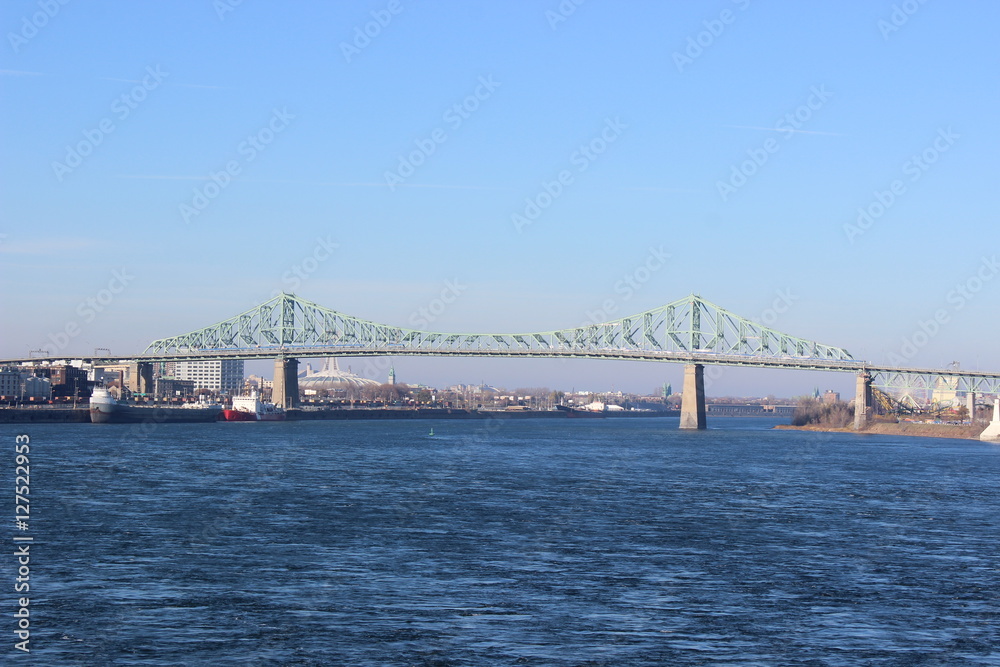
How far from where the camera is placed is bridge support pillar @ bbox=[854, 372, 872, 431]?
369ft

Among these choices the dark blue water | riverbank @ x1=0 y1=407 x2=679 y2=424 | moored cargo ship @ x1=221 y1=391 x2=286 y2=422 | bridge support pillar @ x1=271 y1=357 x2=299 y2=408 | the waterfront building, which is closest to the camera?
the dark blue water

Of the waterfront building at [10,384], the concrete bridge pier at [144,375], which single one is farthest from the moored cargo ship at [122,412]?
the waterfront building at [10,384]

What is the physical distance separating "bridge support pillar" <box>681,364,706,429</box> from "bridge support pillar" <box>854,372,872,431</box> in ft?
48.6

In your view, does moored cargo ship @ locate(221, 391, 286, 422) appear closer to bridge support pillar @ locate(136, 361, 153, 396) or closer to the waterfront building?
bridge support pillar @ locate(136, 361, 153, 396)

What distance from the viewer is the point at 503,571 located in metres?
21.2

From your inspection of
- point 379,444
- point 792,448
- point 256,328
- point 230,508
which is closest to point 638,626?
point 230,508

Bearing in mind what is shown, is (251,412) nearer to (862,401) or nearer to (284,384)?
(284,384)

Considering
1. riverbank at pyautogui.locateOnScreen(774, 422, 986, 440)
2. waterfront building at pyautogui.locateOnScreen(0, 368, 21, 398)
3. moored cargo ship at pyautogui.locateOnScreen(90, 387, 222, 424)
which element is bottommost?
riverbank at pyautogui.locateOnScreen(774, 422, 986, 440)

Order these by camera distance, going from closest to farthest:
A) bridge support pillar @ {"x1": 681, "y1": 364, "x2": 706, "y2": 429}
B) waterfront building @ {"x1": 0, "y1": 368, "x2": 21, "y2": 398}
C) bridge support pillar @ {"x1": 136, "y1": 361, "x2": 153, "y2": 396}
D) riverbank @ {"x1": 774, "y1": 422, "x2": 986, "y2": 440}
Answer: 1. riverbank @ {"x1": 774, "y1": 422, "x2": 986, "y2": 440}
2. bridge support pillar @ {"x1": 681, "y1": 364, "x2": 706, "y2": 429}
3. waterfront building @ {"x1": 0, "y1": 368, "x2": 21, "y2": 398}
4. bridge support pillar @ {"x1": 136, "y1": 361, "x2": 153, "y2": 396}

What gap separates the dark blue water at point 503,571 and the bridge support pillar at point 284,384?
290 ft

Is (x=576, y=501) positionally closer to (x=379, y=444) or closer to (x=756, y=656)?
(x=756, y=656)

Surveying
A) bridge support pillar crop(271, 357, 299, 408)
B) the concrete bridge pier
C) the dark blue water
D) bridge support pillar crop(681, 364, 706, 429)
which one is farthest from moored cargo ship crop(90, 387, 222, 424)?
the dark blue water

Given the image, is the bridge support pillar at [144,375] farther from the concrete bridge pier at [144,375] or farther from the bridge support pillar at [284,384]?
the bridge support pillar at [284,384]

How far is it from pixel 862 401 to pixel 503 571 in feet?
321
